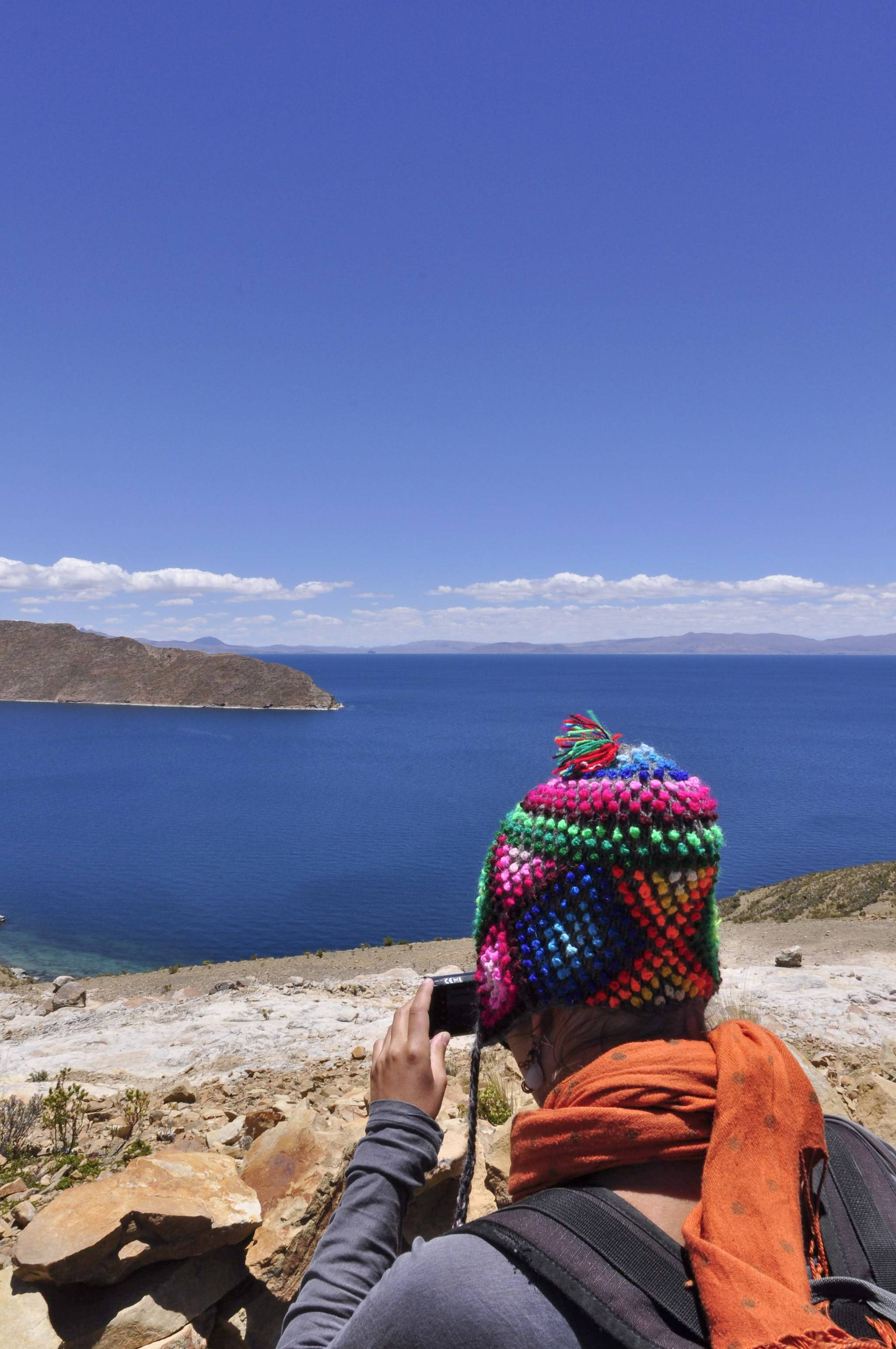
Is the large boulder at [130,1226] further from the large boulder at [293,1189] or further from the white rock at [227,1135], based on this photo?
the white rock at [227,1135]

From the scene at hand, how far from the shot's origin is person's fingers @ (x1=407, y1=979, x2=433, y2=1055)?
6.56ft

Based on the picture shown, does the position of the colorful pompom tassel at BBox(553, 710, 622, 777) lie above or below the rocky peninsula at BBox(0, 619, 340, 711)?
above

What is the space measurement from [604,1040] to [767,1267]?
1.82 ft

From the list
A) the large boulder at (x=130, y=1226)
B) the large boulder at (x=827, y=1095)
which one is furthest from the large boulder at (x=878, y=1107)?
the large boulder at (x=130, y=1226)

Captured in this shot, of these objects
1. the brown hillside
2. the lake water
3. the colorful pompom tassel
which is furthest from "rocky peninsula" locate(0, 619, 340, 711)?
the colorful pompom tassel

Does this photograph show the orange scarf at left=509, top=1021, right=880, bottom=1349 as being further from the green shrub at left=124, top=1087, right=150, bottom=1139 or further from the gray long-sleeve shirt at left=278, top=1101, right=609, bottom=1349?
the green shrub at left=124, top=1087, right=150, bottom=1139

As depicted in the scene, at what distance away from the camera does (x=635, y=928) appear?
6.15ft

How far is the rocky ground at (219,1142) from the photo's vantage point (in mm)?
4039

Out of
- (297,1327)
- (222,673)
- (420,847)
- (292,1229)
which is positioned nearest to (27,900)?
(420,847)

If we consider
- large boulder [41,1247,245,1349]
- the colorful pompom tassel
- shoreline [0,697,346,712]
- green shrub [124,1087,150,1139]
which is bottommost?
shoreline [0,697,346,712]

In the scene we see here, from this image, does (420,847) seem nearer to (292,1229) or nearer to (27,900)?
(27,900)

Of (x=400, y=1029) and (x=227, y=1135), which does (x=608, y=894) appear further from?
(x=227, y=1135)

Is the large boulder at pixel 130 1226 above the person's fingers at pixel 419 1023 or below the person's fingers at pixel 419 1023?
below

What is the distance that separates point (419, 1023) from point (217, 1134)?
5510mm
